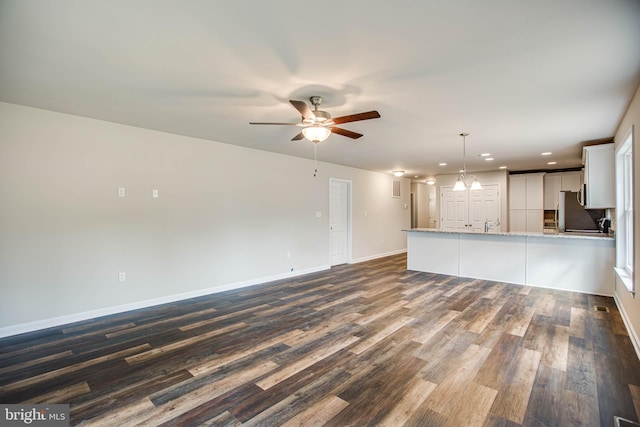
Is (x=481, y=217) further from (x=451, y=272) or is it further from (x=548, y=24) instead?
(x=548, y=24)

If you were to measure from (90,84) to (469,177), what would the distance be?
8.91m

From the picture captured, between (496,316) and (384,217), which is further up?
(384,217)

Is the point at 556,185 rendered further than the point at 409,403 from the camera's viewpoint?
Yes

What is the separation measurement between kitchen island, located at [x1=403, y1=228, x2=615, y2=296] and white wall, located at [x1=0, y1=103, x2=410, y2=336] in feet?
9.61

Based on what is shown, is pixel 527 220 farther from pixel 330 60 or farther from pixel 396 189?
pixel 330 60

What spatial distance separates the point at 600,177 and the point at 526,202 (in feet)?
14.2

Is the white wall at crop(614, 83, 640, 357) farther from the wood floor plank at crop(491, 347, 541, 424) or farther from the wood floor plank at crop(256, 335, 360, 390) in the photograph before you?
the wood floor plank at crop(256, 335, 360, 390)

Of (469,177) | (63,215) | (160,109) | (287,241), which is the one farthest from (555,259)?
(63,215)

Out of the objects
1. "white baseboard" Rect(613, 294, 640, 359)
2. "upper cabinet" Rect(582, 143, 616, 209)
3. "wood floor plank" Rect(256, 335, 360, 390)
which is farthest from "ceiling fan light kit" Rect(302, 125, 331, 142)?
"upper cabinet" Rect(582, 143, 616, 209)

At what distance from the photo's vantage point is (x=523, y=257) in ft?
17.5

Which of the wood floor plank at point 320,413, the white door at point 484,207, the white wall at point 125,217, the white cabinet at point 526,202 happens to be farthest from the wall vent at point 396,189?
the wood floor plank at point 320,413

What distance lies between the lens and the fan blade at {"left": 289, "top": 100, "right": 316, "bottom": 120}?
2602mm

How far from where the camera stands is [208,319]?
12.2 feet

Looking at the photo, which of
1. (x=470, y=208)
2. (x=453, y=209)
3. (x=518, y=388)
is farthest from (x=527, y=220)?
(x=518, y=388)
